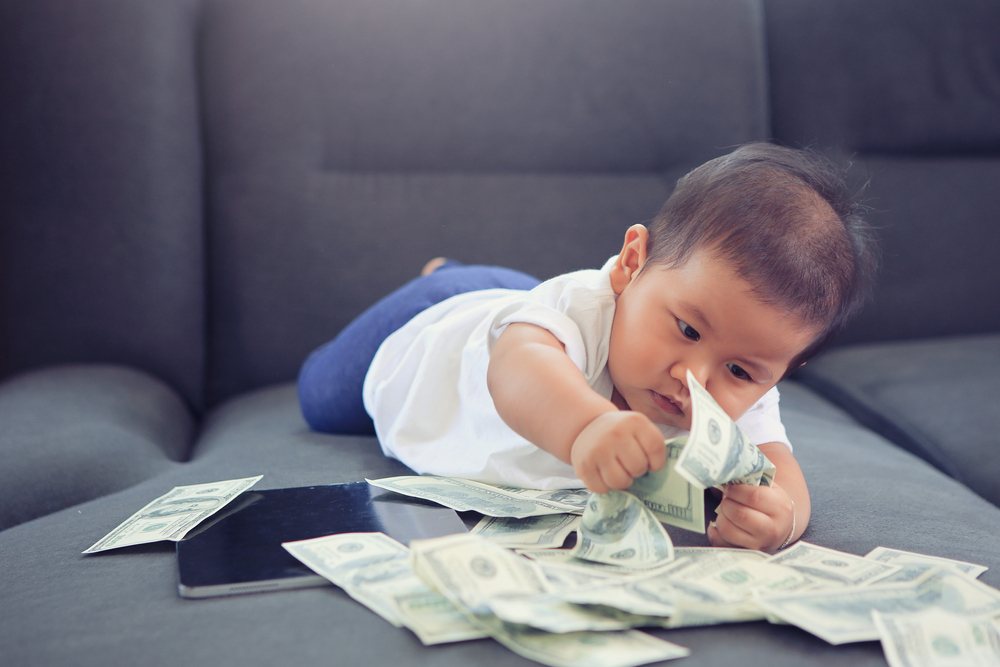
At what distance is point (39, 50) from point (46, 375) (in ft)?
2.14

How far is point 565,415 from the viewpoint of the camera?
2.96 feet

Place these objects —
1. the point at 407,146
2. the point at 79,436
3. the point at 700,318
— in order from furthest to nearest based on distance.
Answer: the point at 407,146, the point at 79,436, the point at 700,318

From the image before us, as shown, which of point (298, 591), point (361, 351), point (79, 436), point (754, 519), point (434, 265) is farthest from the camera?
point (434, 265)

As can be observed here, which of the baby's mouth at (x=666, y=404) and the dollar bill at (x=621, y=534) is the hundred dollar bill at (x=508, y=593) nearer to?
the dollar bill at (x=621, y=534)

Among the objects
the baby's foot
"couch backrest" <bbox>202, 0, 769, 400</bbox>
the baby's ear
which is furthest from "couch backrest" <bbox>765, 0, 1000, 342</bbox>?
the baby's ear

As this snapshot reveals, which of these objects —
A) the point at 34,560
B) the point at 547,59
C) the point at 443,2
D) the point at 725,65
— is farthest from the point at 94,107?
the point at 725,65

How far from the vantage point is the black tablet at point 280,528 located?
0.82 m

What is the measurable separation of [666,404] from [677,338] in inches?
3.3

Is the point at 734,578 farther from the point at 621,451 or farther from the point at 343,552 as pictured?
the point at 343,552

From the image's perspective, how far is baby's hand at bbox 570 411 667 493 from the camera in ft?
2.73

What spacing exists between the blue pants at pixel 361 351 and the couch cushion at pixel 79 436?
240mm

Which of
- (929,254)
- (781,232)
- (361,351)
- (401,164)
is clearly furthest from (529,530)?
(929,254)

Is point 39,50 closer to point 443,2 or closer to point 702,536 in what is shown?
point 443,2

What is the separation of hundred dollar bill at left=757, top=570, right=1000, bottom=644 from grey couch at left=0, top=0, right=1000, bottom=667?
0.67m
